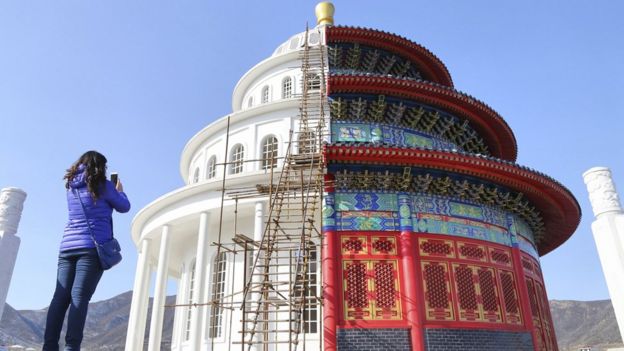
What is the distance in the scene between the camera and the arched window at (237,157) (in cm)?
1814

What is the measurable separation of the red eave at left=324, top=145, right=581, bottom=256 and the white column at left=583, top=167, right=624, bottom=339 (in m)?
1.90

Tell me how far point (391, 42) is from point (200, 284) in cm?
1307

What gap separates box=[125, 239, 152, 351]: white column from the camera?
1559 cm

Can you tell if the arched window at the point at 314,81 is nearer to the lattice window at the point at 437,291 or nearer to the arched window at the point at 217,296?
the arched window at the point at 217,296

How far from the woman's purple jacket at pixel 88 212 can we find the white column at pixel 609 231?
11649 mm

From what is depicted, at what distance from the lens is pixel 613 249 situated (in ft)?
37.7

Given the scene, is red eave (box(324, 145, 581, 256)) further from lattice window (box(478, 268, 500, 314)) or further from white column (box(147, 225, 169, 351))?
white column (box(147, 225, 169, 351))

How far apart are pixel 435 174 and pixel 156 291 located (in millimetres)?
10044

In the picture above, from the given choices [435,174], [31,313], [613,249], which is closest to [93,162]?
[435,174]

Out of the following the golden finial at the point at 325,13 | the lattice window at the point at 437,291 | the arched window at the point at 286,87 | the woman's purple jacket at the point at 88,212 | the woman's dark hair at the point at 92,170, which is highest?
the golden finial at the point at 325,13

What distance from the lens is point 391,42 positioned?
2009cm

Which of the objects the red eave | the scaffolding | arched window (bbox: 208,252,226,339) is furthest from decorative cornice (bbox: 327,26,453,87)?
arched window (bbox: 208,252,226,339)

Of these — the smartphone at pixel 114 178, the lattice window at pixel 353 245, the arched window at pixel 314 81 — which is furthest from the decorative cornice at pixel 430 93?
the smartphone at pixel 114 178

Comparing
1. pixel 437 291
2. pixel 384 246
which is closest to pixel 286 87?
pixel 384 246
